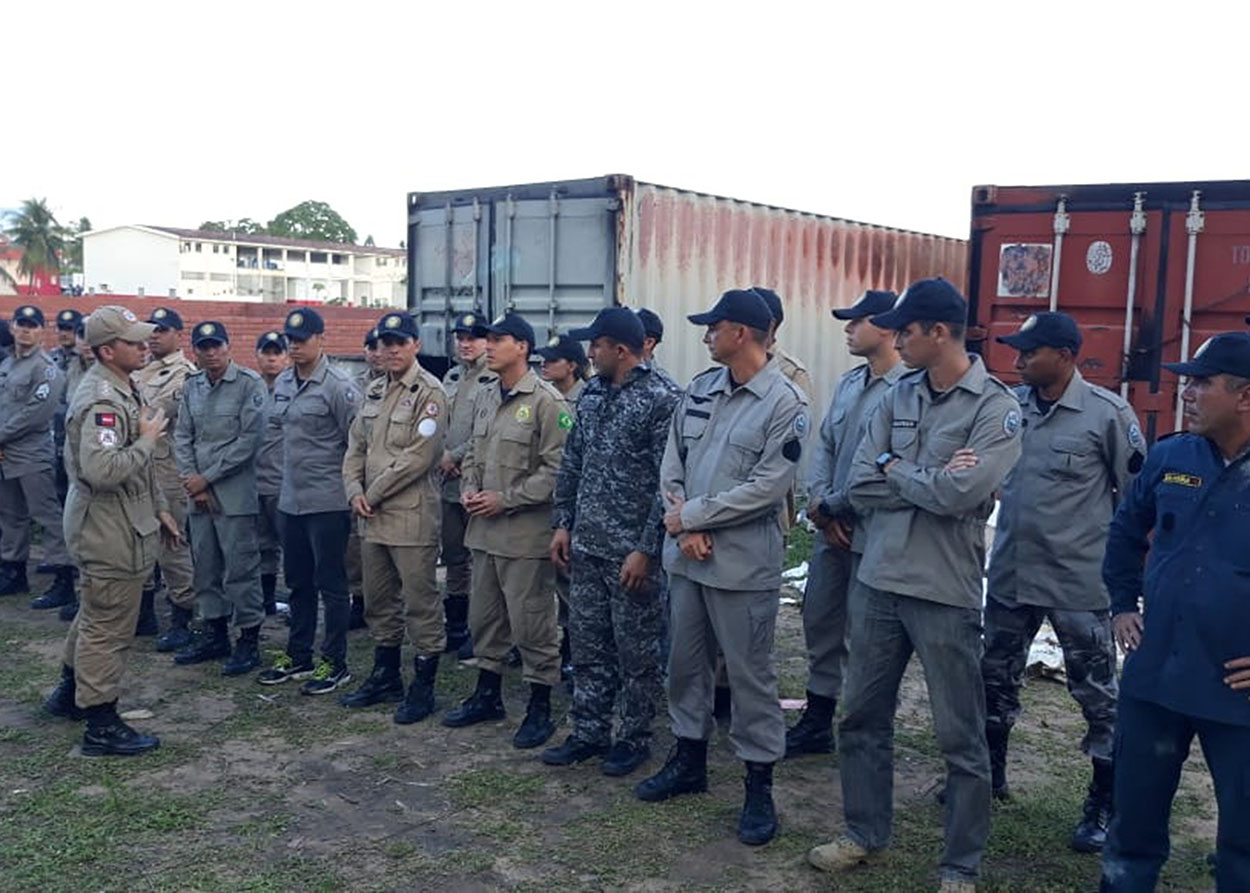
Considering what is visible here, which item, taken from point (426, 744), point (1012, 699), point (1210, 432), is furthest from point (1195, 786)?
point (426, 744)

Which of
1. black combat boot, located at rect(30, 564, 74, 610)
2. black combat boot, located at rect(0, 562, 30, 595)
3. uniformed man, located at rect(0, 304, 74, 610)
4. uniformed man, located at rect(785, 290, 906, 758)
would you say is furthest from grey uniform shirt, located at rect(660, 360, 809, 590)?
black combat boot, located at rect(0, 562, 30, 595)

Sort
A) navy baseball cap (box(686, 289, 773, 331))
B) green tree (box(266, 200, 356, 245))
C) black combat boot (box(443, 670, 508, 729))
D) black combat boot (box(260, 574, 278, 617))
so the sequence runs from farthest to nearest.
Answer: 1. green tree (box(266, 200, 356, 245))
2. black combat boot (box(260, 574, 278, 617))
3. black combat boot (box(443, 670, 508, 729))
4. navy baseball cap (box(686, 289, 773, 331))

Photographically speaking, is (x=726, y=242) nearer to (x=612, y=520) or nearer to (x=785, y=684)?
(x=785, y=684)

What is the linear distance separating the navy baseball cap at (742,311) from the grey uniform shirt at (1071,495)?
→ 1.03 metres

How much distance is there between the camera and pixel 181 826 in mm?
4207

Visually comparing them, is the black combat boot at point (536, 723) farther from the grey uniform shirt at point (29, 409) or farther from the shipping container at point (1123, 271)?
the grey uniform shirt at point (29, 409)

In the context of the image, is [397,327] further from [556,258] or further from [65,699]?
[556,258]

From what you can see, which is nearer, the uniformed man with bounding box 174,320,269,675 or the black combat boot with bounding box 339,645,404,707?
the black combat boot with bounding box 339,645,404,707

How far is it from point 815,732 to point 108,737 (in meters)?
3.17

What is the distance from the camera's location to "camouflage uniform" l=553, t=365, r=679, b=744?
4.70 metres

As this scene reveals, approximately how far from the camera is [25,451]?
779 cm

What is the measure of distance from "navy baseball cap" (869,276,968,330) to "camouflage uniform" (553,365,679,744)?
1.36 metres

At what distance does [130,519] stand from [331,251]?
70.1 meters

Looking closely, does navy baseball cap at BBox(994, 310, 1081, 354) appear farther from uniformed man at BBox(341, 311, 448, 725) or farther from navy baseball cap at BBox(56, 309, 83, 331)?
navy baseball cap at BBox(56, 309, 83, 331)
